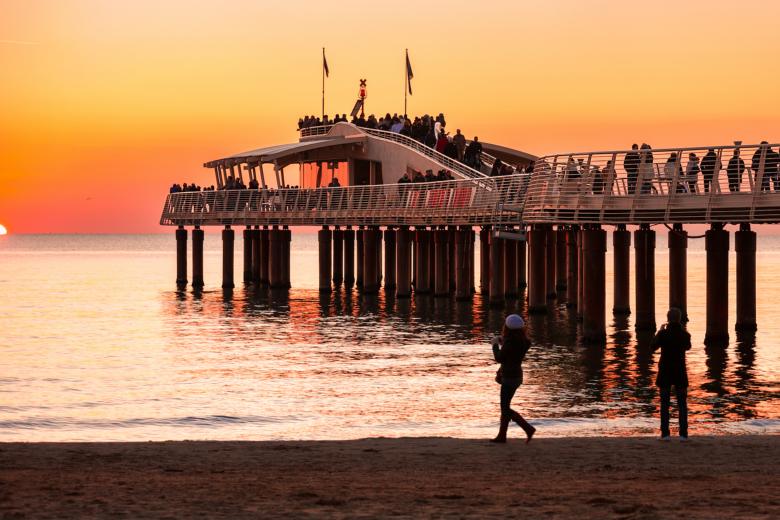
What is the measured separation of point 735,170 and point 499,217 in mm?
12429

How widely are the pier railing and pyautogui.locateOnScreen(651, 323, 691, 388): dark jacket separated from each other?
2266 centimetres

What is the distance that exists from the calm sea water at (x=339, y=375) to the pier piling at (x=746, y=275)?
621 millimetres

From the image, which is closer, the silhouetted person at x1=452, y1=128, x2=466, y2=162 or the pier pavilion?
the pier pavilion

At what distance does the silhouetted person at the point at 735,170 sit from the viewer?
29125 mm

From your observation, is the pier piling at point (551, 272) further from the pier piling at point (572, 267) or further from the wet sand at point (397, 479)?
the wet sand at point (397, 479)

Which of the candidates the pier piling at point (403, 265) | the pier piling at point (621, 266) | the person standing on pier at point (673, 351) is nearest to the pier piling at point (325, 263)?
the pier piling at point (403, 265)

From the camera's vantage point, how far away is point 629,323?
43.1 m

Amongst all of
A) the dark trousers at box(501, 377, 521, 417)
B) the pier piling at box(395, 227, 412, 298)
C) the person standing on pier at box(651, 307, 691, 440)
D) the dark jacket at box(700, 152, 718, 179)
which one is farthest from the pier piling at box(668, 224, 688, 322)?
the dark trousers at box(501, 377, 521, 417)

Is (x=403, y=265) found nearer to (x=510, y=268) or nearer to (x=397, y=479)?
(x=510, y=268)

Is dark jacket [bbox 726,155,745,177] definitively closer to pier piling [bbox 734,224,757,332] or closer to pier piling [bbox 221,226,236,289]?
pier piling [bbox 734,224,757,332]

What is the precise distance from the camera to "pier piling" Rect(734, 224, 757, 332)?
3192 cm

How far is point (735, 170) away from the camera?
2906cm

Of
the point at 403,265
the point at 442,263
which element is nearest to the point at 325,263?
the point at 403,265

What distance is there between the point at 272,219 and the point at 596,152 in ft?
111
